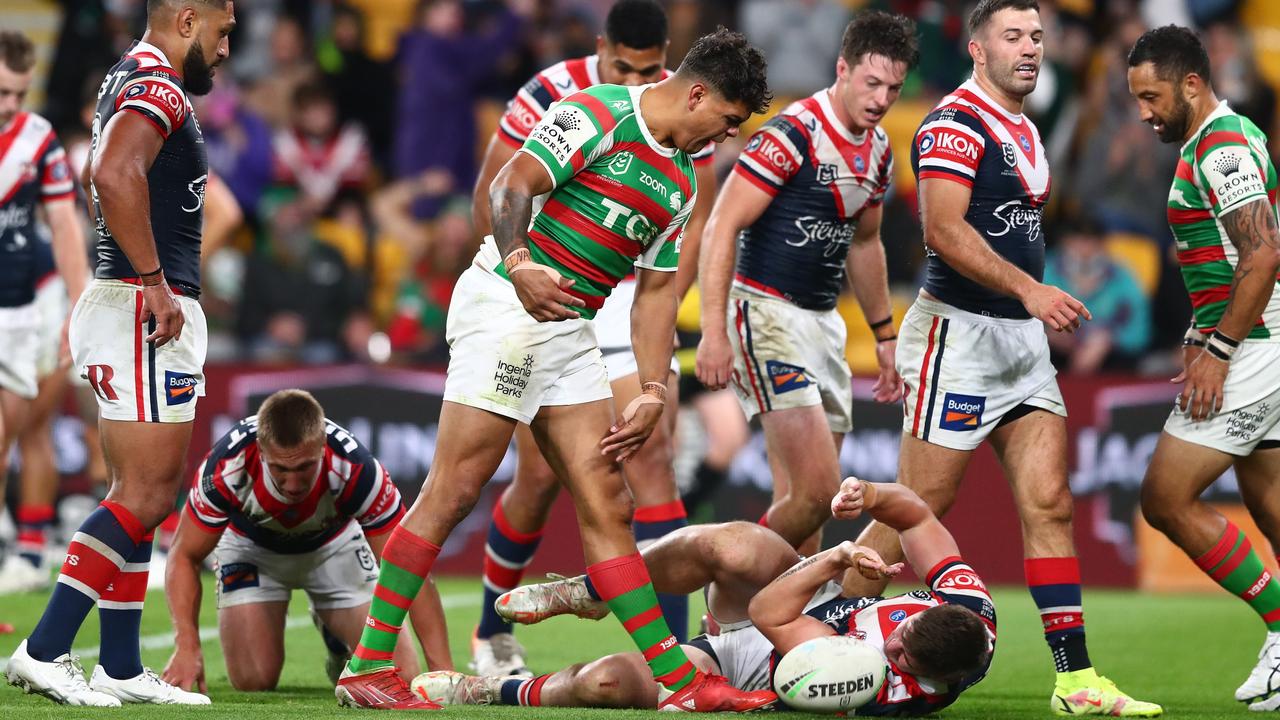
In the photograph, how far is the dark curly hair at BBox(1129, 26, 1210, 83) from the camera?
6980 mm

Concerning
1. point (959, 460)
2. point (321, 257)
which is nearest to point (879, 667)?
point (959, 460)

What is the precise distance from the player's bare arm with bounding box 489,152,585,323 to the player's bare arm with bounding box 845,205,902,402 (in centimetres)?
284

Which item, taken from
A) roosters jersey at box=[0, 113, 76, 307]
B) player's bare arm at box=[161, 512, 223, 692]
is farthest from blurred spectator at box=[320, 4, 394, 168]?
player's bare arm at box=[161, 512, 223, 692]

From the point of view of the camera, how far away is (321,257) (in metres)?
14.9

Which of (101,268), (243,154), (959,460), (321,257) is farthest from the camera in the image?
(243,154)

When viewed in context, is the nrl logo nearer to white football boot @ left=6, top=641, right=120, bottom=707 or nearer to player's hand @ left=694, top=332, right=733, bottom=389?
player's hand @ left=694, top=332, right=733, bottom=389

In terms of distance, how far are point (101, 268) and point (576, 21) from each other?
10724mm

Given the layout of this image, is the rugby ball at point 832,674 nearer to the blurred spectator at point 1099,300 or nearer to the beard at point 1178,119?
the beard at point 1178,119

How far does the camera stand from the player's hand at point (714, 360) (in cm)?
739

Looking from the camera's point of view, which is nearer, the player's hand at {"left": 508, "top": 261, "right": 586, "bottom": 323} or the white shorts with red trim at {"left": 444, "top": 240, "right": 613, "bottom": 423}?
the player's hand at {"left": 508, "top": 261, "right": 586, "bottom": 323}

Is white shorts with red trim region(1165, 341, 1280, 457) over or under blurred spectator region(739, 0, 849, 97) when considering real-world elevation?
under

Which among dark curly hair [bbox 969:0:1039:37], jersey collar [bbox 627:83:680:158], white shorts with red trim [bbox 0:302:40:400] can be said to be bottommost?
white shorts with red trim [bbox 0:302:40:400]

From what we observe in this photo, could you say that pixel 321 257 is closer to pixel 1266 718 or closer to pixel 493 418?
pixel 493 418

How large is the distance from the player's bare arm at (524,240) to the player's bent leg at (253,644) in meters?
2.54
